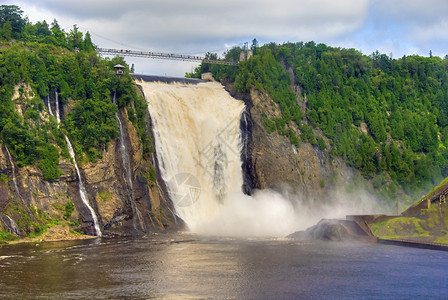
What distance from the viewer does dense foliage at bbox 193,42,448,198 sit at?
10794 cm

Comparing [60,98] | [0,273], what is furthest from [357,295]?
[60,98]

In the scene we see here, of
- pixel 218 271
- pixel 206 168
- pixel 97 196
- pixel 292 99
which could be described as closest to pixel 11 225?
pixel 97 196

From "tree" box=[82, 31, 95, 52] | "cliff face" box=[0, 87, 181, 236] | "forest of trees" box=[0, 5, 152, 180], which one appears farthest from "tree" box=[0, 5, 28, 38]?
"cliff face" box=[0, 87, 181, 236]

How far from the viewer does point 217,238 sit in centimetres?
7744

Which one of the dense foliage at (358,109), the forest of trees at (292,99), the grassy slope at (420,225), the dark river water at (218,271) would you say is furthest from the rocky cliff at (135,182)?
the grassy slope at (420,225)

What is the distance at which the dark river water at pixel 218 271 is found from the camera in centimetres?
4659

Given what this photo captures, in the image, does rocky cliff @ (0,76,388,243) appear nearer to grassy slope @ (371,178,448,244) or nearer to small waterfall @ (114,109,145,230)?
small waterfall @ (114,109,145,230)

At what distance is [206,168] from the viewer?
93812mm

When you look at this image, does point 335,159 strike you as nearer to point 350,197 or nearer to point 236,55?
point 350,197

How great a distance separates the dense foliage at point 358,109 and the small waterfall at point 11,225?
45.0 meters

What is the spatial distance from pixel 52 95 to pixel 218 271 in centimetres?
3925

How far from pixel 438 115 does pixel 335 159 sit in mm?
32634

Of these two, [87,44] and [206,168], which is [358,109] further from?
[87,44]

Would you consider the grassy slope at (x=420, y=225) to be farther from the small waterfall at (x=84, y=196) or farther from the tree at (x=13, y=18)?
the tree at (x=13, y=18)
